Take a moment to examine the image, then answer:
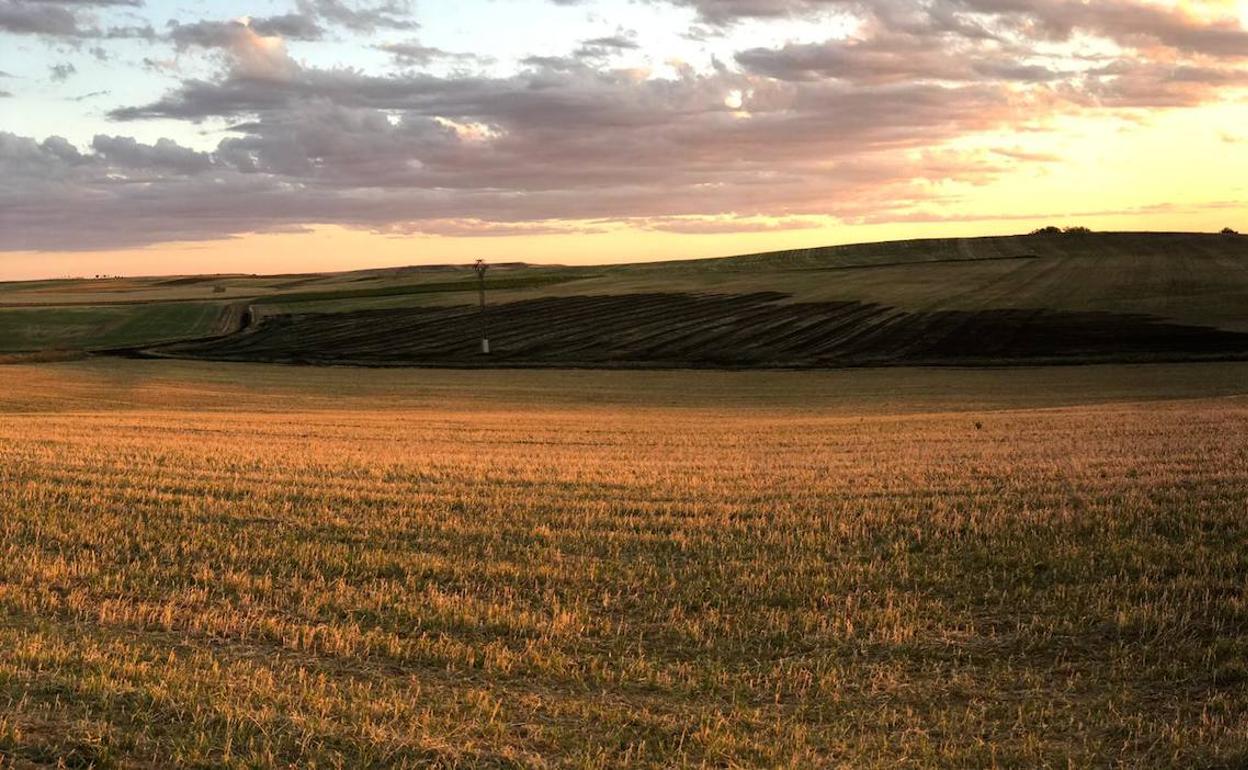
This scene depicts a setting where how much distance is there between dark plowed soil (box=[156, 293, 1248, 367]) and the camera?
192 feet

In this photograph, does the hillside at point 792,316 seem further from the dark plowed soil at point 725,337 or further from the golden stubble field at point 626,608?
the golden stubble field at point 626,608

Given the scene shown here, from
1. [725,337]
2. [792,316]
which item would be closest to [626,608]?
[725,337]

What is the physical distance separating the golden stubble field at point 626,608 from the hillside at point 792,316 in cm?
4169

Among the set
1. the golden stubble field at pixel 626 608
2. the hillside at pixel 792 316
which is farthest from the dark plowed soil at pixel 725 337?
the golden stubble field at pixel 626 608

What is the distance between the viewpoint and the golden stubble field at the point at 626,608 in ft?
21.9

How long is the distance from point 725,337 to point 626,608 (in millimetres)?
58954

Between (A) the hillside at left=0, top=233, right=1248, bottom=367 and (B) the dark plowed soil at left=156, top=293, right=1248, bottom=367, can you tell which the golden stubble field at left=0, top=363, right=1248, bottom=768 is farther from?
(A) the hillside at left=0, top=233, right=1248, bottom=367

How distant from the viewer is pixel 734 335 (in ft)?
226

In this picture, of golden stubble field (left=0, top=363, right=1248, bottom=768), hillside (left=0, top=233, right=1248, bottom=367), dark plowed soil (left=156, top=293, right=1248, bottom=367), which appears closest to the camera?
golden stubble field (left=0, top=363, right=1248, bottom=768)

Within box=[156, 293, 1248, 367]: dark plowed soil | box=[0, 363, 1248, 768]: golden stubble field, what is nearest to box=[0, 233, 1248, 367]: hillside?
box=[156, 293, 1248, 367]: dark plowed soil

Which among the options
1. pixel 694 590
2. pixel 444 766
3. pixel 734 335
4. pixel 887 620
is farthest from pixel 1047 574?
pixel 734 335

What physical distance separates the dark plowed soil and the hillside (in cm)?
21

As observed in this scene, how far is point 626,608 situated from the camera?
1016cm

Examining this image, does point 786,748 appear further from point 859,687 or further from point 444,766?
point 444,766
